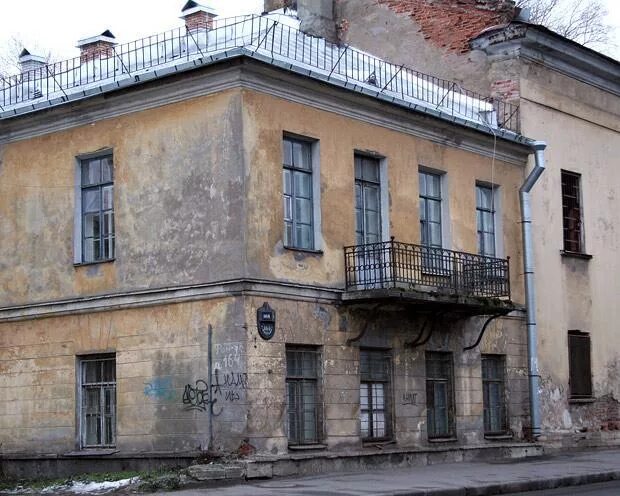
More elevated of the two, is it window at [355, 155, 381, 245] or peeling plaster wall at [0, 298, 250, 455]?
window at [355, 155, 381, 245]

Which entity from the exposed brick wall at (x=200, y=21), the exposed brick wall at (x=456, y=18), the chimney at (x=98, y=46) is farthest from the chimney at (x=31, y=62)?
the exposed brick wall at (x=456, y=18)

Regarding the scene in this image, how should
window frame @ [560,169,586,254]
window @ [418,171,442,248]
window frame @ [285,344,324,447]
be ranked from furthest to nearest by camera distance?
window frame @ [560,169,586,254] → window @ [418,171,442,248] → window frame @ [285,344,324,447]

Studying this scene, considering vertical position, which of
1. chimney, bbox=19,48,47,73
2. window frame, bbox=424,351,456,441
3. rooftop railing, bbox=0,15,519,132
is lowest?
window frame, bbox=424,351,456,441

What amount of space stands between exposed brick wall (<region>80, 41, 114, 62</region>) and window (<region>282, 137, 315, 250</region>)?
466cm

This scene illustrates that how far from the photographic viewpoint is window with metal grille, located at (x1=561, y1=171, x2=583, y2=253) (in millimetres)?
25672

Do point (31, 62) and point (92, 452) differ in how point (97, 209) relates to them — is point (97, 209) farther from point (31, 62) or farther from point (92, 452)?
point (31, 62)

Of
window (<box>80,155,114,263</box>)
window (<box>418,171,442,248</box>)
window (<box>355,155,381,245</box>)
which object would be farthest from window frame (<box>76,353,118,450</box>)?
window (<box>418,171,442,248</box>)

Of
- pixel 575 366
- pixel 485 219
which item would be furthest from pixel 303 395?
pixel 575 366

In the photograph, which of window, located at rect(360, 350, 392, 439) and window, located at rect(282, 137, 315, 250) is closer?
window, located at rect(282, 137, 315, 250)

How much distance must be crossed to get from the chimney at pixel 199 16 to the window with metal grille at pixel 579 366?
33.8 feet

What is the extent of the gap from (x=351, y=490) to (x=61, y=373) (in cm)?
689

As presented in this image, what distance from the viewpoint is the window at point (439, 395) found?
2169 centimetres

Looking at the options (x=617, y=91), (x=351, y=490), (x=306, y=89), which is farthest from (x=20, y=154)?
(x=617, y=91)

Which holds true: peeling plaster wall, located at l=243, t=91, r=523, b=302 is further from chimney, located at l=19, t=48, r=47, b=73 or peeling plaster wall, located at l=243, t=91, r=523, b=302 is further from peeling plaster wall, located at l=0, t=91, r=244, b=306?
chimney, located at l=19, t=48, r=47, b=73
